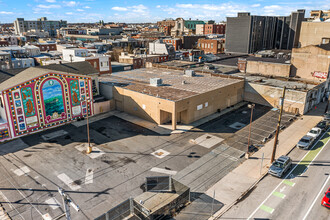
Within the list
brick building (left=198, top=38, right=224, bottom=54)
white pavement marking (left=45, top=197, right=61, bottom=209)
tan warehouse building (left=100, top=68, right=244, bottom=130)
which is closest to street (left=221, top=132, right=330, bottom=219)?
white pavement marking (left=45, top=197, right=61, bottom=209)

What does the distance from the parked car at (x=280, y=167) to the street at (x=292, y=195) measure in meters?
0.54

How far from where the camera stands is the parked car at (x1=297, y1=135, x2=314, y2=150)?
3162cm

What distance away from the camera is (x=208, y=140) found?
3488 centimetres

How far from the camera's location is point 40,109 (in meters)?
38.0

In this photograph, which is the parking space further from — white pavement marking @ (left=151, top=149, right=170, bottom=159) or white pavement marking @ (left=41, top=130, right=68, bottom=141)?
white pavement marking @ (left=41, top=130, right=68, bottom=141)

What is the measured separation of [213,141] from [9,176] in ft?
83.0

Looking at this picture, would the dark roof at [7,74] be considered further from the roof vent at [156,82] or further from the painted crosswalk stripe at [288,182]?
the painted crosswalk stripe at [288,182]

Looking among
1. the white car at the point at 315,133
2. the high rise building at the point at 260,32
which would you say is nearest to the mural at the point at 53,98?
the white car at the point at 315,133

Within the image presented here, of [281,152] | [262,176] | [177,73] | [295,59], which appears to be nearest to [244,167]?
[262,176]

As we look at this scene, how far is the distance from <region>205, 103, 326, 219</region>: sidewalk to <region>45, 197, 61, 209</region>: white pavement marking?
45.9 feet

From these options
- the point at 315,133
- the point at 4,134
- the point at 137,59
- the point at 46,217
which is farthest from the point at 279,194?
the point at 137,59

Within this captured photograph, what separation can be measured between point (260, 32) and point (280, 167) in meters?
83.9

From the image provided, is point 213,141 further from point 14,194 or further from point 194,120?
point 14,194

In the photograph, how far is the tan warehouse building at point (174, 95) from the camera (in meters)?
39.4
